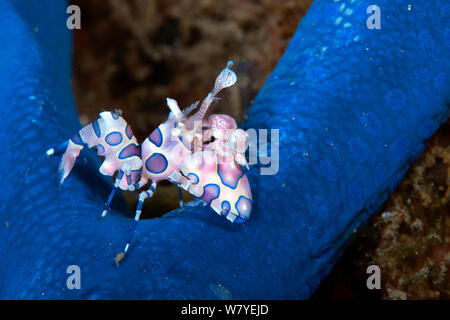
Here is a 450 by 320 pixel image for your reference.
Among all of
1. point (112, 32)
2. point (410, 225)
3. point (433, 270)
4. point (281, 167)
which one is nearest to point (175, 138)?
point (281, 167)

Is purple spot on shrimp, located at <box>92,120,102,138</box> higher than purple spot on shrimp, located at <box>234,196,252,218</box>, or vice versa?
purple spot on shrimp, located at <box>92,120,102,138</box>

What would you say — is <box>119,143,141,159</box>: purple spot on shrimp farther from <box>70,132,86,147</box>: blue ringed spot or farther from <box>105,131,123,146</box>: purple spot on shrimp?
<box>70,132,86,147</box>: blue ringed spot

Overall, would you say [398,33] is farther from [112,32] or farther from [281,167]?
[112,32]

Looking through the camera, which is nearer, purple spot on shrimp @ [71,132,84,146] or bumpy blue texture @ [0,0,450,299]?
bumpy blue texture @ [0,0,450,299]

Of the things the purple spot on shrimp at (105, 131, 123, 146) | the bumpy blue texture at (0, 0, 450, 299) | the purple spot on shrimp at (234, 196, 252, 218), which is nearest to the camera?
the bumpy blue texture at (0, 0, 450, 299)

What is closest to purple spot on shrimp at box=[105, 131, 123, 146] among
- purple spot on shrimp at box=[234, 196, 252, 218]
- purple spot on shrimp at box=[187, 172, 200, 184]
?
purple spot on shrimp at box=[187, 172, 200, 184]

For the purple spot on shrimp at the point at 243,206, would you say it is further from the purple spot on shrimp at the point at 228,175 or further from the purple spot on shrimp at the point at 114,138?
the purple spot on shrimp at the point at 114,138
